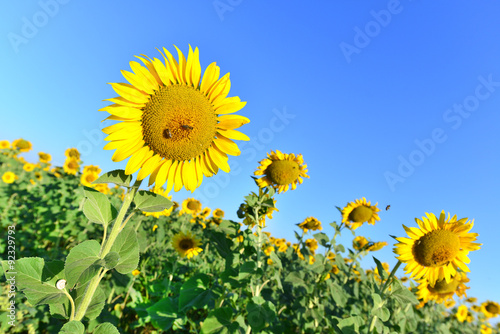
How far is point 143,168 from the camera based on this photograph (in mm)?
1878

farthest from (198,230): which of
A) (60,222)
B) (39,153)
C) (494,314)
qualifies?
(494,314)

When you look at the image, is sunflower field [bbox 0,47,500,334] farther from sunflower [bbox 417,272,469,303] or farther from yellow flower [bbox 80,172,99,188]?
yellow flower [bbox 80,172,99,188]

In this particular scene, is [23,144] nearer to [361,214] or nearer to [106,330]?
[361,214]

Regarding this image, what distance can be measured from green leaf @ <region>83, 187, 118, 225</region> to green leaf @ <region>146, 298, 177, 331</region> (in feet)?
7.73

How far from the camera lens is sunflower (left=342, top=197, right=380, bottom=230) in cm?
552

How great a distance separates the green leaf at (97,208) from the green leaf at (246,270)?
1.37 m

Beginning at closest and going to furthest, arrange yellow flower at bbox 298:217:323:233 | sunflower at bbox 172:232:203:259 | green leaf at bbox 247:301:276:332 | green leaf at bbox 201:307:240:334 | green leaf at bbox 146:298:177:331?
green leaf at bbox 247:301:276:332 → green leaf at bbox 201:307:240:334 → green leaf at bbox 146:298:177:331 → sunflower at bbox 172:232:203:259 → yellow flower at bbox 298:217:323:233

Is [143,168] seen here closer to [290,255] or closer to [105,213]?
[105,213]

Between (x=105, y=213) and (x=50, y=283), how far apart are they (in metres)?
0.51

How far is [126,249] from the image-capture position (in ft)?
5.38

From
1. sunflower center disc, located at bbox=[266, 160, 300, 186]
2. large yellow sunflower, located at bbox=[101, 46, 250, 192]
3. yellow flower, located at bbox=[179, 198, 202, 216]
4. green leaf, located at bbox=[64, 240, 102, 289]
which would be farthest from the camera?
yellow flower, located at bbox=[179, 198, 202, 216]

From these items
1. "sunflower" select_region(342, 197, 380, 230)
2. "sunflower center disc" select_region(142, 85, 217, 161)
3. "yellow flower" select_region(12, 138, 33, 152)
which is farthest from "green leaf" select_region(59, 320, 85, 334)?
"yellow flower" select_region(12, 138, 33, 152)

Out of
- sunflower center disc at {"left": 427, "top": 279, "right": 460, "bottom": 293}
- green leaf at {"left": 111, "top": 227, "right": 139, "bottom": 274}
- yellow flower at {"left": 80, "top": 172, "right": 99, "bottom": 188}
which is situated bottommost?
green leaf at {"left": 111, "top": 227, "right": 139, "bottom": 274}

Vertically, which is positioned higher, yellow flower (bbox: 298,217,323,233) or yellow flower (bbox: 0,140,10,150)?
yellow flower (bbox: 0,140,10,150)
